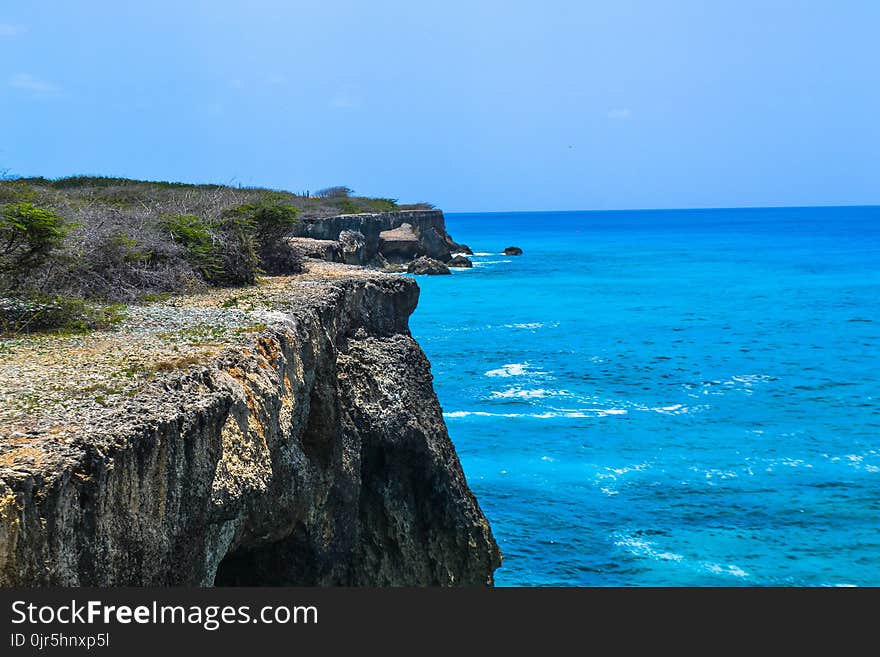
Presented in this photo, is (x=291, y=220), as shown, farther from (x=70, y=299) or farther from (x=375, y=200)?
(x=375, y=200)

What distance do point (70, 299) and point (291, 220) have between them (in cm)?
780

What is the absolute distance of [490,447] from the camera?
84.7 feet

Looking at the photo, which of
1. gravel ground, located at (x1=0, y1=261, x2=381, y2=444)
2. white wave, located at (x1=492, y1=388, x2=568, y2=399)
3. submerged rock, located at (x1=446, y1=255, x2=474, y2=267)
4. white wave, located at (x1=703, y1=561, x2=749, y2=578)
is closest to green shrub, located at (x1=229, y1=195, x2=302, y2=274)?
gravel ground, located at (x1=0, y1=261, x2=381, y2=444)

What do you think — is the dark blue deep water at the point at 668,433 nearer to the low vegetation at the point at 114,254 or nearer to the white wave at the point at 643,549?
the white wave at the point at 643,549

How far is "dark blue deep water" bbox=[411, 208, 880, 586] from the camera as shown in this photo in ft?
61.4

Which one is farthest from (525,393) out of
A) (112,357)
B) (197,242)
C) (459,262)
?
(459,262)

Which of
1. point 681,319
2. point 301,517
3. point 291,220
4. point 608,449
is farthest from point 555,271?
point 301,517

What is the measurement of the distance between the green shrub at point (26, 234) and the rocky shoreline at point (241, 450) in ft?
5.36

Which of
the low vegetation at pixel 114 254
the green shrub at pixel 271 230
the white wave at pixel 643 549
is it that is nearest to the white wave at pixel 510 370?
the white wave at pixel 643 549

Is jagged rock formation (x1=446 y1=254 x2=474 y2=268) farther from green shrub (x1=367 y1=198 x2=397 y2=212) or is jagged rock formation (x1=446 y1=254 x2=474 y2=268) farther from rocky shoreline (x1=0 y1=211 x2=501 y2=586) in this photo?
rocky shoreline (x1=0 y1=211 x2=501 y2=586)

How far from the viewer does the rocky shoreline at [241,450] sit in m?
6.36

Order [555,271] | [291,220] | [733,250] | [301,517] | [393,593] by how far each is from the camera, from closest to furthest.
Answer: [393,593] < [301,517] < [291,220] < [555,271] < [733,250]

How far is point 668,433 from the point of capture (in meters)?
26.9

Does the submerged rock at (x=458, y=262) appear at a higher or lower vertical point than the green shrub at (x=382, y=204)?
Result: lower
